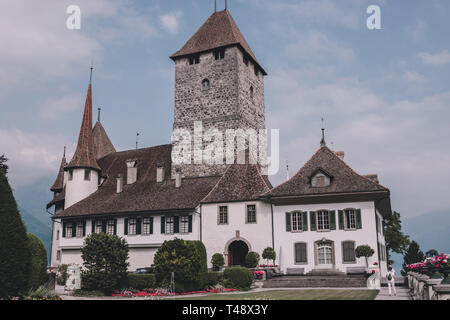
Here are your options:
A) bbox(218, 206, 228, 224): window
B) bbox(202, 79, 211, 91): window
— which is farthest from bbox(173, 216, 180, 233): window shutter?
bbox(202, 79, 211, 91): window

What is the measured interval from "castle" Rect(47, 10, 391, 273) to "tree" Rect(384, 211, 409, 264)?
6464 mm

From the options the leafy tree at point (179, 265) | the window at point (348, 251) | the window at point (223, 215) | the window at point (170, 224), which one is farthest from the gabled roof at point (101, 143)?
the window at point (348, 251)

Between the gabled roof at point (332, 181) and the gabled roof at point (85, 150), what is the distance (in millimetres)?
19883

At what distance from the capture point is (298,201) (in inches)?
1380

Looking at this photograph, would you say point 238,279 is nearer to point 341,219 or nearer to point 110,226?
point 341,219

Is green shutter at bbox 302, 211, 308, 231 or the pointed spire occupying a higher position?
the pointed spire

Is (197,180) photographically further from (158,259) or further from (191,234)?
(158,259)

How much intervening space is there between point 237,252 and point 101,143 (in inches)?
984

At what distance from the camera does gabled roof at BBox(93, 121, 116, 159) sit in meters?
54.6

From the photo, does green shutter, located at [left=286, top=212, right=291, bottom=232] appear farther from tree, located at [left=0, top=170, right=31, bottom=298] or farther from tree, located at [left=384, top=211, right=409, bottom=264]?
tree, located at [left=0, top=170, right=31, bottom=298]

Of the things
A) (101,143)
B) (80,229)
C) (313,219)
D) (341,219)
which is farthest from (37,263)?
(101,143)

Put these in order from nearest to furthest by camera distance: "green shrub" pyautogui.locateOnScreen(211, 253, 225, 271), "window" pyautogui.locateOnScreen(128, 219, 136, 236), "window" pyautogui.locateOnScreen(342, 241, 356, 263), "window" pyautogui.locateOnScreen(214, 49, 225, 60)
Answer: "window" pyautogui.locateOnScreen(342, 241, 356, 263)
"green shrub" pyautogui.locateOnScreen(211, 253, 225, 271)
"window" pyautogui.locateOnScreen(128, 219, 136, 236)
"window" pyautogui.locateOnScreen(214, 49, 225, 60)

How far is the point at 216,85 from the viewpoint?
47.1 metres

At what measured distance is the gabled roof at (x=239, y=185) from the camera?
3766 centimetres
